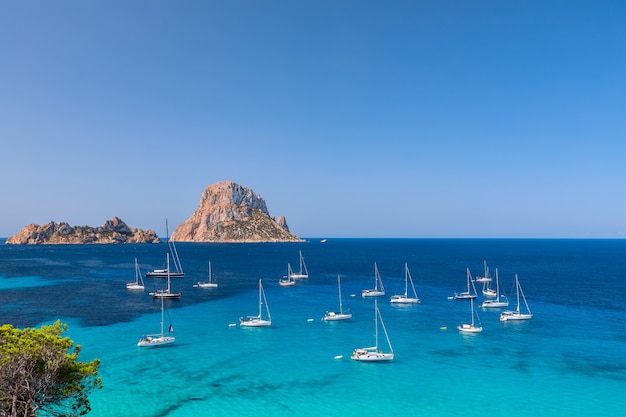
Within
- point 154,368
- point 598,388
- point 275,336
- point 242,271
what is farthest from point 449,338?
point 242,271

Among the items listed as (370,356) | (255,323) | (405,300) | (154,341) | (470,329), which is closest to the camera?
(370,356)

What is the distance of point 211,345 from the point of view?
203ft

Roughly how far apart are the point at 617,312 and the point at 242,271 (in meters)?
132

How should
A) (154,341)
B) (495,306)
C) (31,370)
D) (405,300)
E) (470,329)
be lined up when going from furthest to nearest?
(405,300), (495,306), (470,329), (154,341), (31,370)

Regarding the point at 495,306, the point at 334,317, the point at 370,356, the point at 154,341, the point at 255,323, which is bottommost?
the point at 495,306

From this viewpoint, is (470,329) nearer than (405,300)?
Yes

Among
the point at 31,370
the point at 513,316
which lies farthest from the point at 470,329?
the point at 31,370

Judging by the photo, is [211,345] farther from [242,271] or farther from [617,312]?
[242,271]

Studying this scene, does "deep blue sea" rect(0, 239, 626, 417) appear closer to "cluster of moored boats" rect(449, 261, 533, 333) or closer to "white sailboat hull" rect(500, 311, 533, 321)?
"cluster of moored boats" rect(449, 261, 533, 333)

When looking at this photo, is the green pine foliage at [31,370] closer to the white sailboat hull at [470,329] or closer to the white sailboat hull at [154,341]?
the white sailboat hull at [154,341]

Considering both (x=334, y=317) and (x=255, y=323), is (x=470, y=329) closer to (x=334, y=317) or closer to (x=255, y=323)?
(x=334, y=317)

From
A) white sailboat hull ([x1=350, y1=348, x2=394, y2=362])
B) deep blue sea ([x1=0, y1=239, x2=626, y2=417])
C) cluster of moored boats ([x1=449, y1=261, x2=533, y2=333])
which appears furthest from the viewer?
cluster of moored boats ([x1=449, y1=261, x2=533, y2=333])

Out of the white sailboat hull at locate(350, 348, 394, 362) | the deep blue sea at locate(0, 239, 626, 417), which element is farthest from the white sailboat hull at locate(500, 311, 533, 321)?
the white sailboat hull at locate(350, 348, 394, 362)

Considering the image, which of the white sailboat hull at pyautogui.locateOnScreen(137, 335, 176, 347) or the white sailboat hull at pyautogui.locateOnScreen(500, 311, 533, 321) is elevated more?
the white sailboat hull at pyautogui.locateOnScreen(137, 335, 176, 347)
